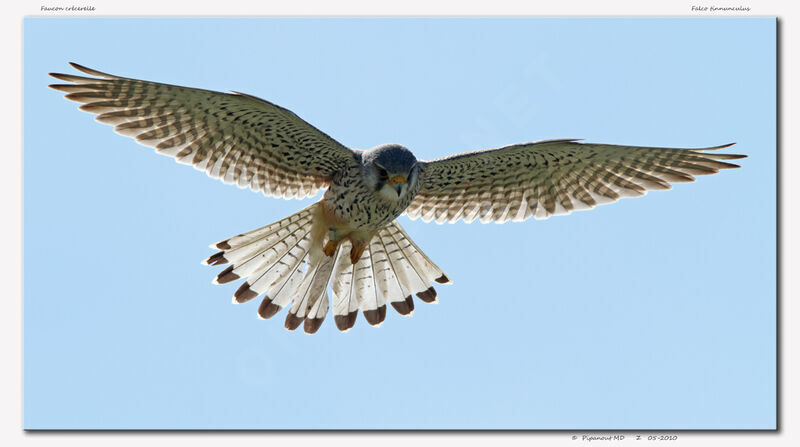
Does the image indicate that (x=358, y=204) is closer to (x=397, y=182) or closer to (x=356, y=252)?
(x=397, y=182)

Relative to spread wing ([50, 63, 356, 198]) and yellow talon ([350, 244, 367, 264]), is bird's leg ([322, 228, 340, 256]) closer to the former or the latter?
yellow talon ([350, 244, 367, 264])

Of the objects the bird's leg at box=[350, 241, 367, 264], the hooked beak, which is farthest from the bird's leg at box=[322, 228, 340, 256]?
the hooked beak

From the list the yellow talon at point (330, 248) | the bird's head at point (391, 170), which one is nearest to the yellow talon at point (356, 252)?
the yellow talon at point (330, 248)

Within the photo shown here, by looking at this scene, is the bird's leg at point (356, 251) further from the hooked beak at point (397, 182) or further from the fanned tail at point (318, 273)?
the hooked beak at point (397, 182)

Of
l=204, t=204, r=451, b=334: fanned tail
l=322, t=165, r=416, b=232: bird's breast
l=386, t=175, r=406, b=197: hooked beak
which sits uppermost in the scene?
l=386, t=175, r=406, b=197: hooked beak

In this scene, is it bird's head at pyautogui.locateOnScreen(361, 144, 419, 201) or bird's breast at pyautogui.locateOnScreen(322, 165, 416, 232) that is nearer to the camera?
bird's head at pyautogui.locateOnScreen(361, 144, 419, 201)

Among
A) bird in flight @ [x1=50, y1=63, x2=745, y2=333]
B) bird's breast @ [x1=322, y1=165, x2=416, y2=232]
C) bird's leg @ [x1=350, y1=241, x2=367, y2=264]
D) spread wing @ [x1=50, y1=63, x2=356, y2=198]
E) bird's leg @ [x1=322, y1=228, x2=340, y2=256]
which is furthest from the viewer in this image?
bird's leg @ [x1=350, y1=241, x2=367, y2=264]

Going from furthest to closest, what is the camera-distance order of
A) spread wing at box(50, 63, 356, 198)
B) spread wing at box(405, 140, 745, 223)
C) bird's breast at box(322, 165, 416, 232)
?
spread wing at box(405, 140, 745, 223) < bird's breast at box(322, 165, 416, 232) < spread wing at box(50, 63, 356, 198)

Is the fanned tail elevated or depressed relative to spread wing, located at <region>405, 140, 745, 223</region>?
depressed
